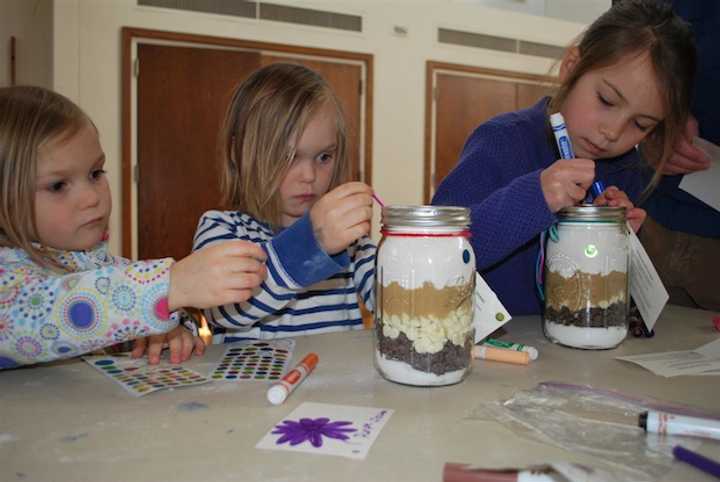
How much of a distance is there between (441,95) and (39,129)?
448cm

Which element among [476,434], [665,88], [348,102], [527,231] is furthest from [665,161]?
[348,102]

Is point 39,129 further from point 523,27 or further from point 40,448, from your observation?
point 523,27

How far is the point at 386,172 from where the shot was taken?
15.9ft

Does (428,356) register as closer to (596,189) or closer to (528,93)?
(596,189)

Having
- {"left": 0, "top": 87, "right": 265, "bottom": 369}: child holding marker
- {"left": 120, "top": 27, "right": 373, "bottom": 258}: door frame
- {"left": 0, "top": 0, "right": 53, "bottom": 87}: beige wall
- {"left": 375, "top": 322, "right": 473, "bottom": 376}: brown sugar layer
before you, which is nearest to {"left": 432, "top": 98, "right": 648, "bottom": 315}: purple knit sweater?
{"left": 375, "top": 322, "right": 473, "bottom": 376}: brown sugar layer

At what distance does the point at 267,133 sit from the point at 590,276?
0.69 meters

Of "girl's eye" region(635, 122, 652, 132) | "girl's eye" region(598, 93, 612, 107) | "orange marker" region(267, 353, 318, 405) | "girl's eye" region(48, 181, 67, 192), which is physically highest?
"girl's eye" region(598, 93, 612, 107)

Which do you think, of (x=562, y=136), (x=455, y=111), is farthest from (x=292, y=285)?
(x=455, y=111)

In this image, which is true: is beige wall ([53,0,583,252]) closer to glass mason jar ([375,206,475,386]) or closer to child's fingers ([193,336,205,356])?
child's fingers ([193,336,205,356])

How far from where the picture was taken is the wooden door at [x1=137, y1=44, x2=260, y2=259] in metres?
3.94

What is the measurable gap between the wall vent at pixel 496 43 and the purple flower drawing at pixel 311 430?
189 inches

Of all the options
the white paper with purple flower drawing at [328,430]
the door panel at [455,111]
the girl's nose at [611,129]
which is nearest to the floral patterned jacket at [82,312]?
the white paper with purple flower drawing at [328,430]

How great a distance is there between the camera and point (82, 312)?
2.42 ft

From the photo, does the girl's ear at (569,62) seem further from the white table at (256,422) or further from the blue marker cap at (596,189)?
the white table at (256,422)
